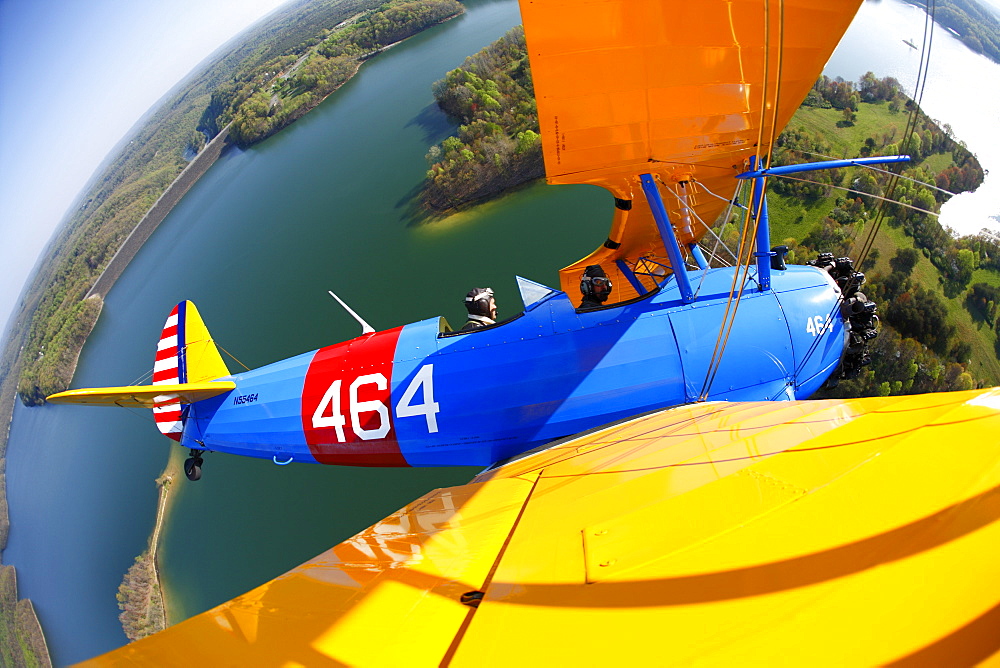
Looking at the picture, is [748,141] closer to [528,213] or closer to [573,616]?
[573,616]

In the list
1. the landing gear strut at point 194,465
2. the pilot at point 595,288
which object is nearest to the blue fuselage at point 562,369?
the pilot at point 595,288

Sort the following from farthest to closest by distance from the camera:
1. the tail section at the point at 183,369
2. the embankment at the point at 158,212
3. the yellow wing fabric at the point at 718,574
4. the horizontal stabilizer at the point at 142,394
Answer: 1. the embankment at the point at 158,212
2. the tail section at the point at 183,369
3. the horizontal stabilizer at the point at 142,394
4. the yellow wing fabric at the point at 718,574

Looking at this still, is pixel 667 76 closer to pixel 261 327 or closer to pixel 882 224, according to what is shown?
pixel 882 224

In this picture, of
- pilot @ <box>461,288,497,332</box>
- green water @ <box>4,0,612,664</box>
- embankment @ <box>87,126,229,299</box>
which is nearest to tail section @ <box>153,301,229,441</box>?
green water @ <box>4,0,612,664</box>

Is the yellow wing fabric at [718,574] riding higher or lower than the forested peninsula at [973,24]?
lower

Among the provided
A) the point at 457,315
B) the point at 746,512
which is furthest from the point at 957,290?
the point at 457,315

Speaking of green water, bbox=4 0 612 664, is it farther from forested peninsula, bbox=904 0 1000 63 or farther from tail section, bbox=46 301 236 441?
forested peninsula, bbox=904 0 1000 63

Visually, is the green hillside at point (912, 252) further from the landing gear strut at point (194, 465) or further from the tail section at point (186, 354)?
the landing gear strut at point (194, 465)

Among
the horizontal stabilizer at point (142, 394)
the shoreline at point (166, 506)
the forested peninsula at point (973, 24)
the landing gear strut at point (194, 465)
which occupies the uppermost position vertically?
the forested peninsula at point (973, 24)

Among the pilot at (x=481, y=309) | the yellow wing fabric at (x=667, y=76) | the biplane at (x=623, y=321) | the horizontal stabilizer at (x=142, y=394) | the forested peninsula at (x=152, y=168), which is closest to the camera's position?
the yellow wing fabric at (x=667, y=76)
